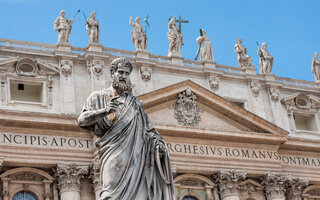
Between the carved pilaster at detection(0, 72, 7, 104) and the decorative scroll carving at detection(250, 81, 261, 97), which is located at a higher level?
the decorative scroll carving at detection(250, 81, 261, 97)

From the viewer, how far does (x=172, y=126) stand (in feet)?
92.5

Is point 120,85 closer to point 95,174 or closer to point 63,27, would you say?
point 95,174

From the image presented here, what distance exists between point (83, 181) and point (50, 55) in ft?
16.8

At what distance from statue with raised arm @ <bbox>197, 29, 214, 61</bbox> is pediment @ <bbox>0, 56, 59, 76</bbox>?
22.8 feet

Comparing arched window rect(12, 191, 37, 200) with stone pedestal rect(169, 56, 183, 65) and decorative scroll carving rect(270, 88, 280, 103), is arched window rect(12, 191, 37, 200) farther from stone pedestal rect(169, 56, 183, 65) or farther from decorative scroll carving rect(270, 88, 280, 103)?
decorative scroll carving rect(270, 88, 280, 103)

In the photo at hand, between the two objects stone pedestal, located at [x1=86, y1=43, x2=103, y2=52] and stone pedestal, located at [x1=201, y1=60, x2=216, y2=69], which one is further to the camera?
stone pedestal, located at [x1=201, y1=60, x2=216, y2=69]

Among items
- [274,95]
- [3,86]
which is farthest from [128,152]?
[274,95]

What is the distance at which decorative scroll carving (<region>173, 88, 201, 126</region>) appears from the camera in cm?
→ 2930

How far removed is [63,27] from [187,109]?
5975 millimetres

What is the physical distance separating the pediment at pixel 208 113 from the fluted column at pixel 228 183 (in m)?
1.73

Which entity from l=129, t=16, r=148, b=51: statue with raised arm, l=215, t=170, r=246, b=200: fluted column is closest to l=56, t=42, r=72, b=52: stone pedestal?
l=129, t=16, r=148, b=51: statue with raised arm

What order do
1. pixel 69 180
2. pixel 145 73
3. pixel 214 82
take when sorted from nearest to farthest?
pixel 69 180
pixel 145 73
pixel 214 82

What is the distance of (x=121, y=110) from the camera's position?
7.20 metres

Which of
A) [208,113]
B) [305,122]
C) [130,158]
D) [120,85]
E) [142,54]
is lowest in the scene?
[130,158]
